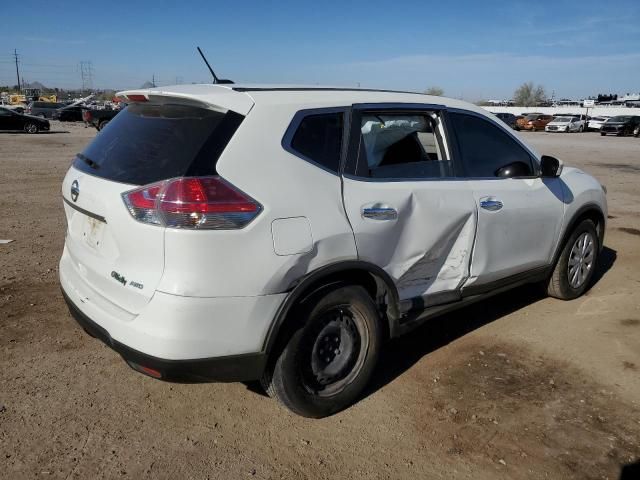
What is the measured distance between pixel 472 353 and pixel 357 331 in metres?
1.21

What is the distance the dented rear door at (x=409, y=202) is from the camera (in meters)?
3.00

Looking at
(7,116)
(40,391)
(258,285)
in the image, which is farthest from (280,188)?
(7,116)

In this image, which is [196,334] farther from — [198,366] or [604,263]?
[604,263]

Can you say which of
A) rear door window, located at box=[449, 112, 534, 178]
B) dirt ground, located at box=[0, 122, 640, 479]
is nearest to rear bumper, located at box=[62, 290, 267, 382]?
dirt ground, located at box=[0, 122, 640, 479]

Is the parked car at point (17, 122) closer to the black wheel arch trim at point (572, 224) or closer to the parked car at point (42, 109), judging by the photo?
the parked car at point (42, 109)

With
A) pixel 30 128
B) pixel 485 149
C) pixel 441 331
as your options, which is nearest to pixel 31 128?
pixel 30 128

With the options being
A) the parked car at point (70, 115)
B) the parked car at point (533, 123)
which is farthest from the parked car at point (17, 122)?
the parked car at point (533, 123)

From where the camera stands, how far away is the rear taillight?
2436mm

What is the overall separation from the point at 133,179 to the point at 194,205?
0.43m

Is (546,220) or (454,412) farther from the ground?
(546,220)

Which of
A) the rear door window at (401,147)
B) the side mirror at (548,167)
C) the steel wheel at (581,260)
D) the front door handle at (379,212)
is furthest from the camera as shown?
the steel wheel at (581,260)

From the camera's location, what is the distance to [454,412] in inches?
125

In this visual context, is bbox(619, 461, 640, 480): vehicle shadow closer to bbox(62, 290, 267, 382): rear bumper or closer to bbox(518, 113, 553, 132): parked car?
bbox(62, 290, 267, 382): rear bumper

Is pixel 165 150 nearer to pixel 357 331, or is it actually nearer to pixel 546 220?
pixel 357 331
